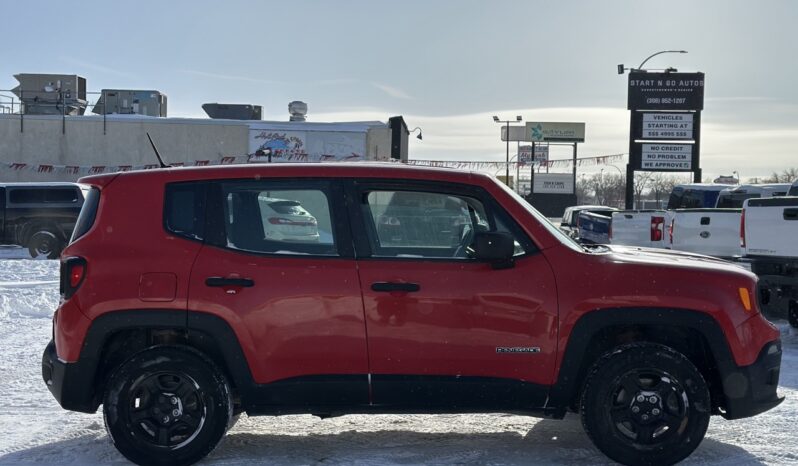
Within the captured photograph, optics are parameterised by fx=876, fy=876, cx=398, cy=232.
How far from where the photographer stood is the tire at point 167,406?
509 centimetres

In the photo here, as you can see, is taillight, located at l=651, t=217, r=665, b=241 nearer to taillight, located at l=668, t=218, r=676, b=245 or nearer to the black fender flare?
taillight, located at l=668, t=218, r=676, b=245

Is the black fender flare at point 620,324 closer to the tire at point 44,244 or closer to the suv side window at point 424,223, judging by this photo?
the suv side window at point 424,223

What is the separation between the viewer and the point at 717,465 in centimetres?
527

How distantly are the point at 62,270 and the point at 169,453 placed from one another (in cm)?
125

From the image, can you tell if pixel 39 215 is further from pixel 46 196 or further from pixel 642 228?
pixel 642 228

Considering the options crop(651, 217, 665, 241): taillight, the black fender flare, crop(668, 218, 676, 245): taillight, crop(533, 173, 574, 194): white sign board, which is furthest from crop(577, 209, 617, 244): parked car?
crop(533, 173, 574, 194): white sign board

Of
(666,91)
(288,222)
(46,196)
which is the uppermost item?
(666,91)

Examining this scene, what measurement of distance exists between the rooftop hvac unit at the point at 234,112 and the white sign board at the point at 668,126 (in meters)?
21.4

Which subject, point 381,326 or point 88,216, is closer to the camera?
point 381,326

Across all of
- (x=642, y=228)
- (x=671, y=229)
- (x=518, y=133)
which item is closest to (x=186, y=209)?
(x=671, y=229)

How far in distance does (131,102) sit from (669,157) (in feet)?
91.7

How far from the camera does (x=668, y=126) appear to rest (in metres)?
33.9

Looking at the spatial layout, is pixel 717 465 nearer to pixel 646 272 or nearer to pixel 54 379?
pixel 646 272

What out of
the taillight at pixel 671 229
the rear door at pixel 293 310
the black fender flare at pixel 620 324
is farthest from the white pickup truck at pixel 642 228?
the rear door at pixel 293 310
